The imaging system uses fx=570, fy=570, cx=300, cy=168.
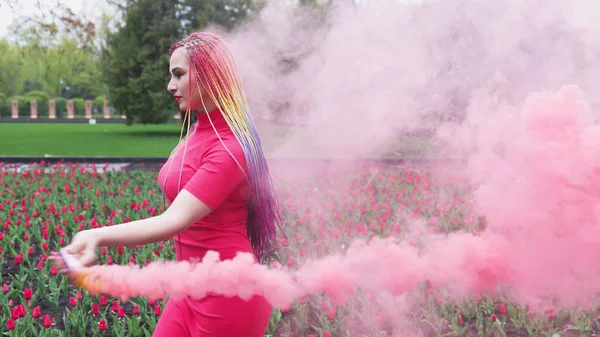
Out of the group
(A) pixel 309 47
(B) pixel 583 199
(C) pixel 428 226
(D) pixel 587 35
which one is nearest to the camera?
(B) pixel 583 199

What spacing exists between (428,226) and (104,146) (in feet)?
58.2

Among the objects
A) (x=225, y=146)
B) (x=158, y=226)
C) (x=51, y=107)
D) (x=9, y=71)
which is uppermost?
(x=225, y=146)

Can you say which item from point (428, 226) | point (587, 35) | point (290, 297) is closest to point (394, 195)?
point (428, 226)

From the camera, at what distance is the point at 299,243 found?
205 inches

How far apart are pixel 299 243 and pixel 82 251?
359 centimetres

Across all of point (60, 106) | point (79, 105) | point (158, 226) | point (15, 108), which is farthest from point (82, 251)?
point (79, 105)

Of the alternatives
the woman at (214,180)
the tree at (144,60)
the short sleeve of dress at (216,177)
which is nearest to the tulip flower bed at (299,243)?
the woman at (214,180)

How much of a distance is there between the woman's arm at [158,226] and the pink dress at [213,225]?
3 cm

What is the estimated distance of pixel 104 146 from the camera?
840 inches

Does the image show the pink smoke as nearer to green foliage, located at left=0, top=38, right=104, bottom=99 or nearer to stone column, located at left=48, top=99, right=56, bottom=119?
green foliage, located at left=0, top=38, right=104, bottom=99

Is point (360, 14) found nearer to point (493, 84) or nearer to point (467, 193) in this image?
point (493, 84)

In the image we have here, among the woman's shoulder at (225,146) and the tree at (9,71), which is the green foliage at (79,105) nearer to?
the tree at (9,71)

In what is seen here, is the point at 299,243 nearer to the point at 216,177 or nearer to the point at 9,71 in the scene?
the point at 216,177

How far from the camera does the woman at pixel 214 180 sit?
192 centimetres
